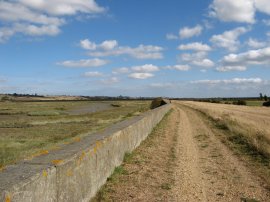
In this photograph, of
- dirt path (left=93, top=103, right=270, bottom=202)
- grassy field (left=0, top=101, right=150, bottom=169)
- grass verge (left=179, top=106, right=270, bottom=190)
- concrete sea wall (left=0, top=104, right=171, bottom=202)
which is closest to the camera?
concrete sea wall (left=0, top=104, right=171, bottom=202)

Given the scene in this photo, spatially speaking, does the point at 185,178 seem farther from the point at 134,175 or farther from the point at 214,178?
the point at 134,175

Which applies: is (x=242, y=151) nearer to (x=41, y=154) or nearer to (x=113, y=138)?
(x=113, y=138)

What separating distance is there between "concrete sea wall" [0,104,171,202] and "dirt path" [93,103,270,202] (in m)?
0.48

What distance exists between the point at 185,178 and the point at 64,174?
360 cm

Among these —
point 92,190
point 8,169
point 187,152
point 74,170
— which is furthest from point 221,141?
point 8,169

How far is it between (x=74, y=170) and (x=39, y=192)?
1.19 m

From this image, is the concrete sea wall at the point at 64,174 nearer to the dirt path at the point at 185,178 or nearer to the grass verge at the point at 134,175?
the grass verge at the point at 134,175

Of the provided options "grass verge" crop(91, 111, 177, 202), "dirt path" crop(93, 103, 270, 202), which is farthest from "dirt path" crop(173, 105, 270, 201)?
"grass verge" crop(91, 111, 177, 202)

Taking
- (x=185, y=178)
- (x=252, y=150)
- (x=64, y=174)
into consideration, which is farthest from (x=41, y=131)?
(x=64, y=174)

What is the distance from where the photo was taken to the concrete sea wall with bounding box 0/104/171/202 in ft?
12.0

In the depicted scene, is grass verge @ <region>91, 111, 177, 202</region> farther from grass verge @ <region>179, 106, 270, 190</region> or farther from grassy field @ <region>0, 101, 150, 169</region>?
grass verge @ <region>179, 106, 270, 190</region>

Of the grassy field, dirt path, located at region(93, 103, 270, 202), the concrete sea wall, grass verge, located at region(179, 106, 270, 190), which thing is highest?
the concrete sea wall

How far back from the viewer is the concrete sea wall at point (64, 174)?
3668mm

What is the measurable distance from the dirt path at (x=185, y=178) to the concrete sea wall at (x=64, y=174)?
19.1 inches
